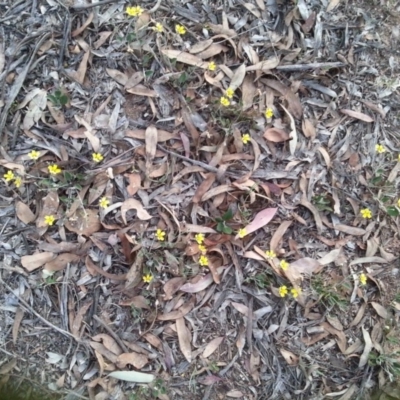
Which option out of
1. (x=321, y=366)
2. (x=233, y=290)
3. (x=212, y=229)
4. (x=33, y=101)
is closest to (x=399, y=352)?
(x=321, y=366)

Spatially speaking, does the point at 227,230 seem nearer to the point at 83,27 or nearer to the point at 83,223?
the point at 83,223

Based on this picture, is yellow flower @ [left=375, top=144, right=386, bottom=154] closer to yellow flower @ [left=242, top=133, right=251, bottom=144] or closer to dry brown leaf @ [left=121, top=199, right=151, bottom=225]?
yellow flower @ [left=242, top=133, right=251, bottom=144]

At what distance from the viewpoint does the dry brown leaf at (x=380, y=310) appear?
2.33 metres

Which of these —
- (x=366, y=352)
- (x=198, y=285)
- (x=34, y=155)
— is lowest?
(x=366, y=352)

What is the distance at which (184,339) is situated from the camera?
2.25 metres

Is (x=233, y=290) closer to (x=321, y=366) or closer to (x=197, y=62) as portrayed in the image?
(x=321, y=366)

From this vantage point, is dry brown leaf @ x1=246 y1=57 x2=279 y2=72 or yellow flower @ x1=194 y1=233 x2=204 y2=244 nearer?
yellow flower @ x1=194 y1=233 x2=204 y2=244

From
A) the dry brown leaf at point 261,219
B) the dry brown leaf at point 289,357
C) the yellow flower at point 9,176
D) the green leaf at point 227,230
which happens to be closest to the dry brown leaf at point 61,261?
the yellow flower at point 9,176

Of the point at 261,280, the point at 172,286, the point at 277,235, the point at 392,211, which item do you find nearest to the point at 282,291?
the point at 261,280

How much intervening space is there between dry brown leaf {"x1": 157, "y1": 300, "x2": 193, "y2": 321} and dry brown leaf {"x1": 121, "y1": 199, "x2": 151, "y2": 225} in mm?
390

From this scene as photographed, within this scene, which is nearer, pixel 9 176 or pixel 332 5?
pixel 9 176

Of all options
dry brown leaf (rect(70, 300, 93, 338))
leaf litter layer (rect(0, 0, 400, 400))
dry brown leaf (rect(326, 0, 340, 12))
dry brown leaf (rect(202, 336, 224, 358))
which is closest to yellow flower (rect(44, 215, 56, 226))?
leaf litter layer (rect(0, 0, 400, 400))

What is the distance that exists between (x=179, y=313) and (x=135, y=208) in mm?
461

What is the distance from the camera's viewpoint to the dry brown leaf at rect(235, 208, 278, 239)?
2262 mm
